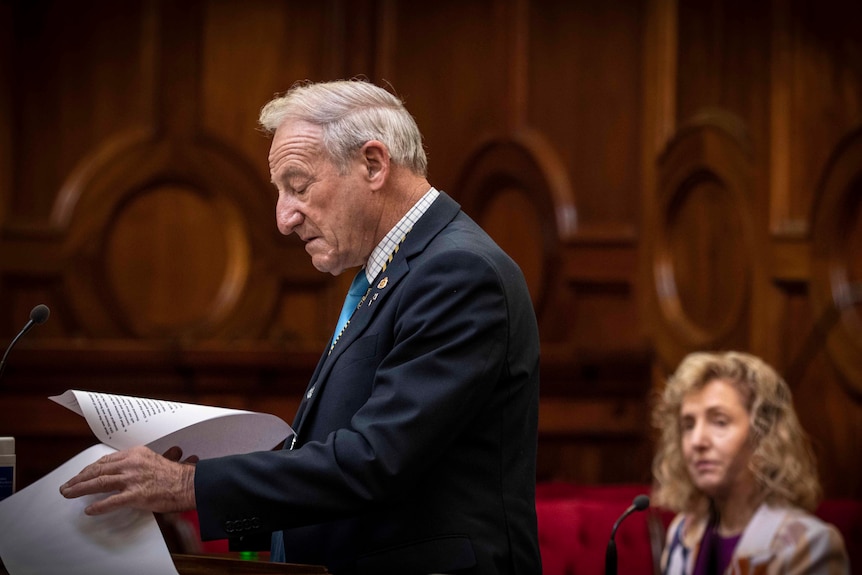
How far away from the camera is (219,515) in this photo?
7.14 ft

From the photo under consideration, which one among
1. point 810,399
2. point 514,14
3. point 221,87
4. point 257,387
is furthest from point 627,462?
point 221,87

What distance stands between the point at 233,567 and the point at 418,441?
1.25 ft

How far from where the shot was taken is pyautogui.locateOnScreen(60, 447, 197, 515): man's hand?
2105 millimetres

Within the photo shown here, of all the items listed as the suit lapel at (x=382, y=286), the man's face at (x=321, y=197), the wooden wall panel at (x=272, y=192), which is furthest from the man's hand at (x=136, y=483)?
the wooden wall panel at (x=272, y=192)

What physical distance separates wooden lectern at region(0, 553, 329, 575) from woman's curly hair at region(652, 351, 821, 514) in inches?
96.5

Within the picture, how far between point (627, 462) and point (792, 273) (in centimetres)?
138

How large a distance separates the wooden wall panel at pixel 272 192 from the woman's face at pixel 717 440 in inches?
52.0

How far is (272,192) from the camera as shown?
6.46 meters

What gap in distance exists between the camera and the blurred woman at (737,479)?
3.97m

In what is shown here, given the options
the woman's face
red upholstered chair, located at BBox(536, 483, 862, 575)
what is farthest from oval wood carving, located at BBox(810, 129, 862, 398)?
the woman's face

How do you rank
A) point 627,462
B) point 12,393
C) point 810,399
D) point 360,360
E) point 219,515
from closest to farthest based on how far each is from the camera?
point 219,515 → point 360,360 → point 810,399 → point 12,393 → point 627,462

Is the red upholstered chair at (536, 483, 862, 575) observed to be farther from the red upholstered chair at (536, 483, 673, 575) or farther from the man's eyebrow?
the man's eyebrow

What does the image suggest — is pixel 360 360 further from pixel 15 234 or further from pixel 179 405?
pixel 15 234

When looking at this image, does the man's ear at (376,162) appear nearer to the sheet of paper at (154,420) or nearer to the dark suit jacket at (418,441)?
the dark suit jacket at (418,441)
